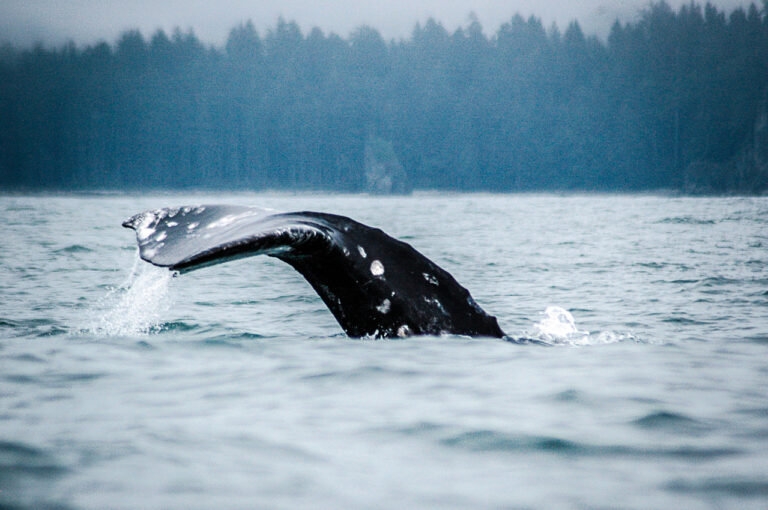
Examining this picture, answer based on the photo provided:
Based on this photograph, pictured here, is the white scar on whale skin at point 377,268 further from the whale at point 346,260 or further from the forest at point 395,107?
the forest at point 395,107

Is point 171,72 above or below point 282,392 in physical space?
above

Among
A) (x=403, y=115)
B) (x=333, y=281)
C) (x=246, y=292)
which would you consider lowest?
(x=246, y=292)

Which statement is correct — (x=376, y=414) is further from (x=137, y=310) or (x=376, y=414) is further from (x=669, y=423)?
(x=137, y=310)

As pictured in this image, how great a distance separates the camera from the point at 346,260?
4.59 meters

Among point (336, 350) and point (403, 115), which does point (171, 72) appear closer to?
point (403, 115)

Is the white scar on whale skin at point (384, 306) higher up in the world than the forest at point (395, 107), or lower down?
lower down

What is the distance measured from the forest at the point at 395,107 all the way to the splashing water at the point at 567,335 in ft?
314

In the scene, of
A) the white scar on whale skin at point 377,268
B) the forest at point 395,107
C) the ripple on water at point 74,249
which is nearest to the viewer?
the white scar on whale skin at point 377,268

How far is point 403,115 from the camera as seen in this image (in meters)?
117

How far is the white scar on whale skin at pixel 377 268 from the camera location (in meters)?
4.65

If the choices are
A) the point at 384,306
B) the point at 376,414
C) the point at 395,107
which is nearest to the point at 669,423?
the point at 376,414

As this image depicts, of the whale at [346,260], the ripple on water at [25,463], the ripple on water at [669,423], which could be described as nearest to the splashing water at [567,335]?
the whale at [346,260]

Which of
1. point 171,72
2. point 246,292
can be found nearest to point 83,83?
point 171,72

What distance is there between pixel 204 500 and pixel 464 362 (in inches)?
94.1
